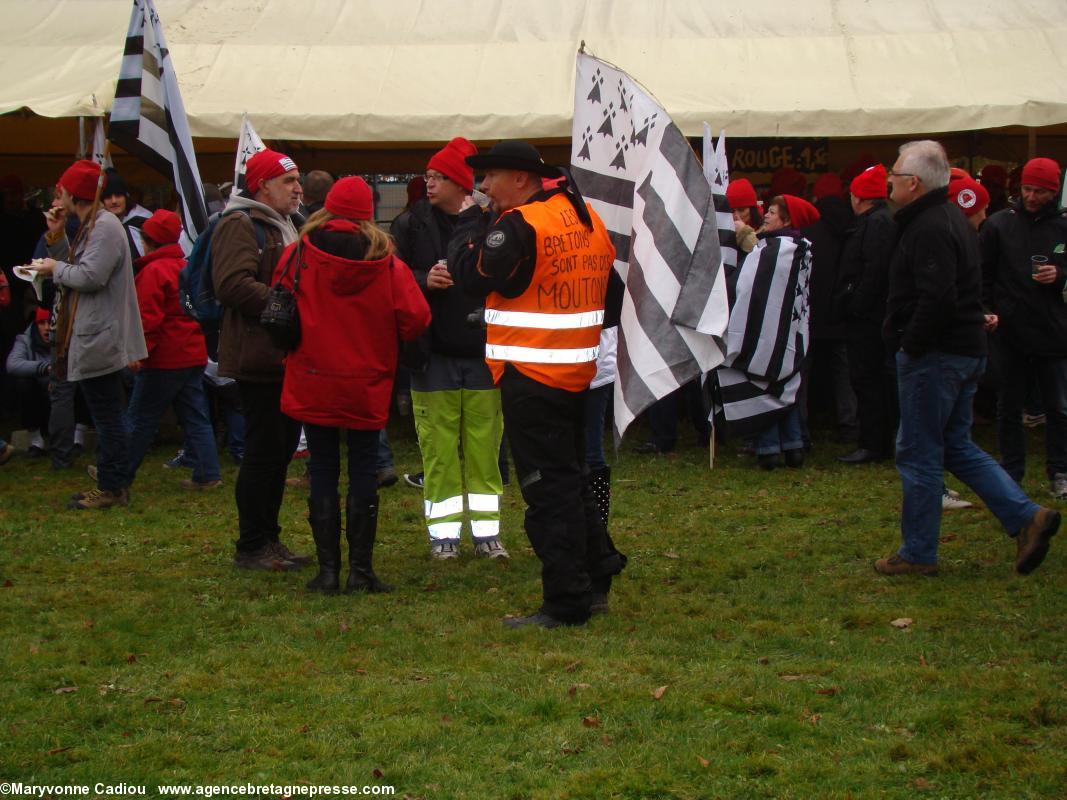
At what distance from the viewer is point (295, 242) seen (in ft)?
21.1

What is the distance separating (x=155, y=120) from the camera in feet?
28.1

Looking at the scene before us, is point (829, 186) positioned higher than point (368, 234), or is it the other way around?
point (829, 186)

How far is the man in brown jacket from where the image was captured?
6.78m

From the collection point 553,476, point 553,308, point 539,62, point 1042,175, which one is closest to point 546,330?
point 553,308

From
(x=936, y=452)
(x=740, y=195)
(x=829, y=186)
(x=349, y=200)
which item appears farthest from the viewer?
(x=829, y=186)

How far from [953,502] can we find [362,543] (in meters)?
4.00

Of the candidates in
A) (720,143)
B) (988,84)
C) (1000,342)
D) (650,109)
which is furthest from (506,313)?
(988,84)

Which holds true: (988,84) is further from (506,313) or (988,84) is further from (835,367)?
(506,313)

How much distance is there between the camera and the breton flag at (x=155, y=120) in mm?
8352

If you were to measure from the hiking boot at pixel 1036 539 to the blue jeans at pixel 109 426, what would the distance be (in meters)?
5.47

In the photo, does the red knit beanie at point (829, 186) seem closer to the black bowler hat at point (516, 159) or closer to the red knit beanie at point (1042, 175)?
the red knit beanie at point (1042, 175)

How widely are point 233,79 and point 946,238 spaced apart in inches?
331

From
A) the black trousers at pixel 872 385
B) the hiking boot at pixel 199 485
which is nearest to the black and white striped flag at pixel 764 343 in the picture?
the black trousers at pixel 872 385

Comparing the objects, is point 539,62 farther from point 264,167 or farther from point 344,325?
point 344,325
